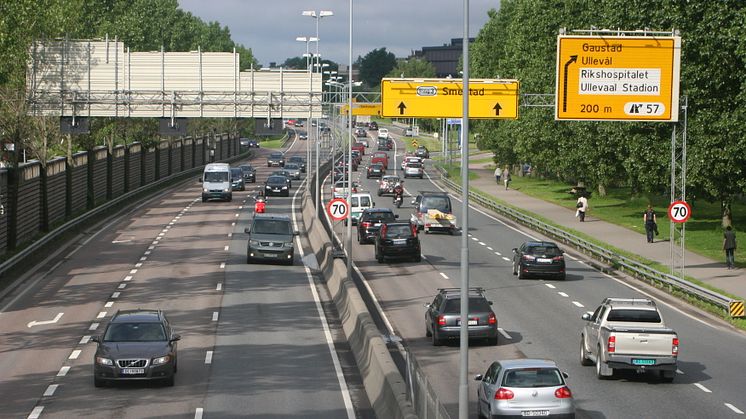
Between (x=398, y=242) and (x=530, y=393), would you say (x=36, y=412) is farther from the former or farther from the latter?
(x=398, y=242)

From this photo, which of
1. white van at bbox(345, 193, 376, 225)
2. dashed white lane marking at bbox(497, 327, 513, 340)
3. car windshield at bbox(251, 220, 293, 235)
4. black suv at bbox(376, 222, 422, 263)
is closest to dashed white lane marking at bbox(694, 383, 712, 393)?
dashed white lane marking at bbox(497, 327, 513, 340)

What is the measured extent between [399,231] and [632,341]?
26.3m

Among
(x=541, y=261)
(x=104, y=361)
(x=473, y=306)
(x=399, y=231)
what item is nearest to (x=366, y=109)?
(x=399, y=231)

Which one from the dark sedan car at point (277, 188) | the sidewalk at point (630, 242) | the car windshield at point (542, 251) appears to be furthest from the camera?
the dark sedan car at point (277, 188)

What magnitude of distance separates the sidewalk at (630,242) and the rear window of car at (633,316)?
47.3ft

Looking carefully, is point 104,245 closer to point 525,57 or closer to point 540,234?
point 540,234

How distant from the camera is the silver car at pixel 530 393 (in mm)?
21703

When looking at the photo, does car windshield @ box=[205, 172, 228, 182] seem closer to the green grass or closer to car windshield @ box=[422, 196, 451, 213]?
car windshield @ box=[422, 196, 451, 213]

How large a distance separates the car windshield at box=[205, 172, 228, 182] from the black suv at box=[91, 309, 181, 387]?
184ft

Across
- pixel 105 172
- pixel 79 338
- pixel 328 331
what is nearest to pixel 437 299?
pixel 328 331

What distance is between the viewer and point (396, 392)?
70.2 feet

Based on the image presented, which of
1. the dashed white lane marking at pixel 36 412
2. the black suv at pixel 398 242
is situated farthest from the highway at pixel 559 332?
the dashed white lane marking at pixel 36 412

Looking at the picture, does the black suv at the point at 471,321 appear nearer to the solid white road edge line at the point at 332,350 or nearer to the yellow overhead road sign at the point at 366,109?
the solid white road edge line at the point at 332,350

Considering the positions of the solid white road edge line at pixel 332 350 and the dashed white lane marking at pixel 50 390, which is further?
the dashed white lane marking at pixel 50 390
